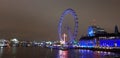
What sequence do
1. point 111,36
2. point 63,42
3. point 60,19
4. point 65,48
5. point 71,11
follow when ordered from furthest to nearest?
1. point 111,36
2. point 65,48
3. point 63,42
4. point 60,19
5. point 71,11

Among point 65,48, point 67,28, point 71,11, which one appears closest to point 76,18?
point 71,11

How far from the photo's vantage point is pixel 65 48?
177 metres

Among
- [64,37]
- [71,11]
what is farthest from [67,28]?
[71,11]

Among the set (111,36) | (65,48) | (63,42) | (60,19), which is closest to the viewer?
(60,19)

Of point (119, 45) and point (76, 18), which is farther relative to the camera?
point (119, 45)

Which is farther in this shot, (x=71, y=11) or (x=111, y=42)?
(x=111, y=42)

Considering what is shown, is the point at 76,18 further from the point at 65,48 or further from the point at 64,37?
the point at 65,48

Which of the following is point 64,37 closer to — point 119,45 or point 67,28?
point 67,28

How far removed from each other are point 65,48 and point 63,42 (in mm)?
14960

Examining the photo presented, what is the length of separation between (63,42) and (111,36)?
46635mm

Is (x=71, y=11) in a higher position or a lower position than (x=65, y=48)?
higher

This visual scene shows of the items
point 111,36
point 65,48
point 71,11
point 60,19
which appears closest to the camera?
point 71,11

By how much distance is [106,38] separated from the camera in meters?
193

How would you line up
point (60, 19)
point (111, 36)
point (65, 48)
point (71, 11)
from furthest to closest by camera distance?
point (111, 36)
point (65, 48)
point (60, 19)
point (71, 11)
